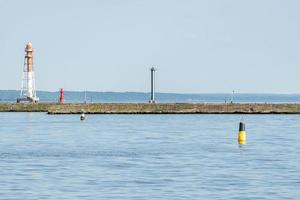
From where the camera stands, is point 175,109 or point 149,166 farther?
point 175,109

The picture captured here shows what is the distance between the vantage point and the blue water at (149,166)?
153 ft

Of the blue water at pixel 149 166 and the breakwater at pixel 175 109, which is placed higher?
the breakwater at pixel 175 109

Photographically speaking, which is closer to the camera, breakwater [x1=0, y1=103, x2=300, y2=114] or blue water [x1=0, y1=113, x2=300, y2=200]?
blue water [x1=0, y1=113, x2=300, y2=200]

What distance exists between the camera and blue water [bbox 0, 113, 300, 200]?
46.6 m

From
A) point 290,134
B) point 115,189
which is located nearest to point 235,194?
point 115,189

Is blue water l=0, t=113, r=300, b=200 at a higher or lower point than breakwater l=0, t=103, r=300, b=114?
lower

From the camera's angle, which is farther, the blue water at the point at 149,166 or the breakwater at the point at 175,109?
the breakwater at the point at 175,109

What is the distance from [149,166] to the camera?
196 ft

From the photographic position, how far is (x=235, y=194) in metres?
45.5

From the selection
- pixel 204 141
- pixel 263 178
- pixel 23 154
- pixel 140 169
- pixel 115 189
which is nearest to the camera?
pixel 115 189

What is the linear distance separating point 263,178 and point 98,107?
11624cm

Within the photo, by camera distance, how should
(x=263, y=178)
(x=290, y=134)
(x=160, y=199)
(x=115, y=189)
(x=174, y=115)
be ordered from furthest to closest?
(x=174, y=115)
(x=290, y=134)
(x=263, y=178)
(x=115, y=189)
(x=160, y=199)

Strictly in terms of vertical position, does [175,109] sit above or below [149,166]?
above

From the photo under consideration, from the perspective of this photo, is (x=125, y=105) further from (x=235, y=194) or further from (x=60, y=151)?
(x=235, y=194)
